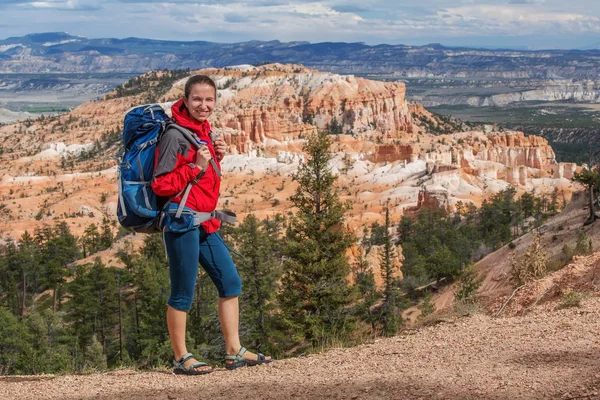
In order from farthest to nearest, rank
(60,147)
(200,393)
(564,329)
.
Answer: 1. (60,147)
2. (564,329)
3. (200,393)

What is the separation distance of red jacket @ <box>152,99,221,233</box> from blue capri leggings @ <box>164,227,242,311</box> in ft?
0.57

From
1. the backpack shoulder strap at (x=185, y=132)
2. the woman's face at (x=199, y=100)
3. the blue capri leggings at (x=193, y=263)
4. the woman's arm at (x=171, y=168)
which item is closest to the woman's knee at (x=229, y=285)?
the blue capri leggings at (x=193, y=263)

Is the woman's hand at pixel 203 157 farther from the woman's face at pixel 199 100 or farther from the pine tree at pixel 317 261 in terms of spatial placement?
the pine tree at pixel 317 261

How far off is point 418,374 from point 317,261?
10.5 m

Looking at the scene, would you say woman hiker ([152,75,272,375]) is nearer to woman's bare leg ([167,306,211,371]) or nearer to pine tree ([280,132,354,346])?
woman's bare leg ([167,306,211,371])

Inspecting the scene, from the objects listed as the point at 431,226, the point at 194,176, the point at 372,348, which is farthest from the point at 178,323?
the point at 431,226

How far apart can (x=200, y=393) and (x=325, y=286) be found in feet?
33.1

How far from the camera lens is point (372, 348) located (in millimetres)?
6094

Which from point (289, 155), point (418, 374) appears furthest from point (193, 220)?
point (289, 155)

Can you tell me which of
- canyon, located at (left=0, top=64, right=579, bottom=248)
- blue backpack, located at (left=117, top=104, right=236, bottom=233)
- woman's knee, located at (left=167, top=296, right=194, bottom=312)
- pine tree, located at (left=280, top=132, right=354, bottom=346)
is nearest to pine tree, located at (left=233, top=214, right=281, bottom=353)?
pine tree, located at (left=280, top=132, right=354, bottom=346)

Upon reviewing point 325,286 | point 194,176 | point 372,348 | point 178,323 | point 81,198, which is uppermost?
point 194,176

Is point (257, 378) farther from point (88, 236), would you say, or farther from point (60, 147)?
point (60, 147)

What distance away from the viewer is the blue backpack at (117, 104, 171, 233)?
16.0 ft

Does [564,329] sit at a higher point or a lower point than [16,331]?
higher
